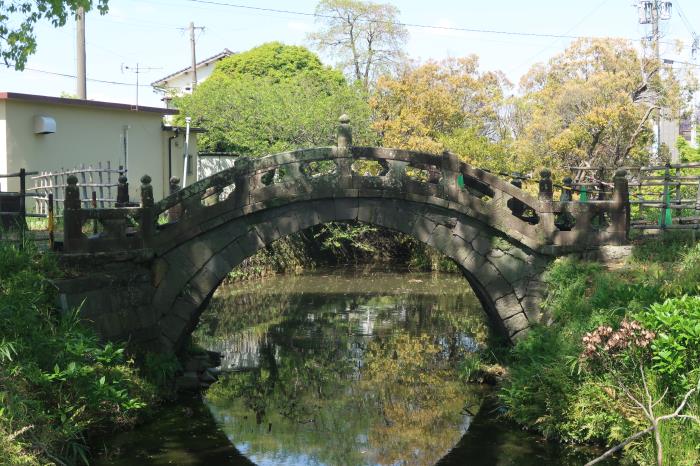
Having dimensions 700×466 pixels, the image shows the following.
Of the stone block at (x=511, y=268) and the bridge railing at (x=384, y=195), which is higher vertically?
the bridge railing at (x=384, y=195)

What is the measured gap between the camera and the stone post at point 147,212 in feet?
44.0

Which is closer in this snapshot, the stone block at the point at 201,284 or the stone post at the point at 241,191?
the stone post at the point at 241,191

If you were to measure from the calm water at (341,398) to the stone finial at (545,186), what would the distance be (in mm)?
3224

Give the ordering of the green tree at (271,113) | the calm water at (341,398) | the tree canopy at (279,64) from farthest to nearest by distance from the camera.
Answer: the tree canopy at (279,64) → the green tree at (271,113) → the calm water at (341,398)

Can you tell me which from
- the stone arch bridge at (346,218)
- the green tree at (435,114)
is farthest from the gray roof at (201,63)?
the stone arch bridge at (346,218)

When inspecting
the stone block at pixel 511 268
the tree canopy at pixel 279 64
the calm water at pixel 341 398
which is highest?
the tree canopy at pixel 279 64

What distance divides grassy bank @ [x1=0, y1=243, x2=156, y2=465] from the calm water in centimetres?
50

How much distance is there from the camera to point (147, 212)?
1347cm

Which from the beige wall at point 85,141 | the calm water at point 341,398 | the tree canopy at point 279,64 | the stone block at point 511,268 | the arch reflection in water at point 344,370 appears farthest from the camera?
the tree canopy at point 279,64

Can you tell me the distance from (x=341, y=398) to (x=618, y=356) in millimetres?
4934

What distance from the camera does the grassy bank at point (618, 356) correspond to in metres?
9.68

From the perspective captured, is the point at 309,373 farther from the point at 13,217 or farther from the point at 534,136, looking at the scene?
the point at 534,136

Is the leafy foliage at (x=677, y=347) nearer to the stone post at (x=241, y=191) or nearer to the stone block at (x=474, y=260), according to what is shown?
the stone block at (x=474, y=260)

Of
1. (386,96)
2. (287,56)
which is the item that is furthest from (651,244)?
(287,56)
